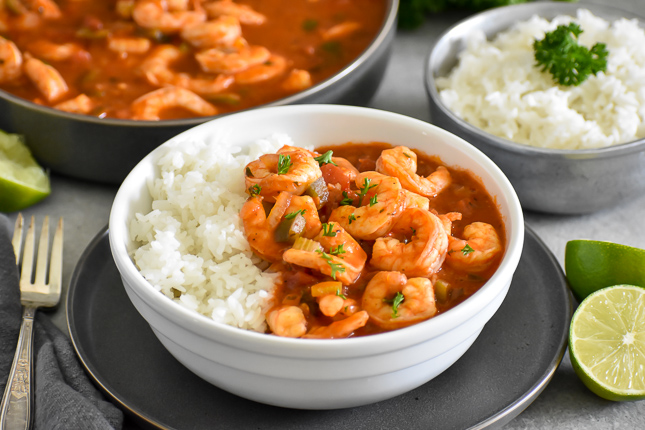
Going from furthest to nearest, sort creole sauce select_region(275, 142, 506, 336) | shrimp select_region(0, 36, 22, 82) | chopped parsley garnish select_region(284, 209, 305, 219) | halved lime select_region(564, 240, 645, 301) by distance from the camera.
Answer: shrimp select_region(0, 36, 22, 82)
halved lime select_region(564, 240, 645, 301)
chopped parsley garnish select_region(284, 209, 305, 219)
creole sauce select_region(275, 142, 506, 336)

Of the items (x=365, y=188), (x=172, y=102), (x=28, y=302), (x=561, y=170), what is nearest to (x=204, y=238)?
(x=365, y=188)

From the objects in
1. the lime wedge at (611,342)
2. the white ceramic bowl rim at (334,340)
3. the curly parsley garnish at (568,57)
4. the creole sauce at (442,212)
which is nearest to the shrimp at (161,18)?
the creole sauce at (442,212)

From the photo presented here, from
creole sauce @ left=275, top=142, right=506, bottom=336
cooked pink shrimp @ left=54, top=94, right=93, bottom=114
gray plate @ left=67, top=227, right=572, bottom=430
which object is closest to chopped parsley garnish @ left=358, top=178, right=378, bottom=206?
creole sauce @ left=275, top=142, right=506, bottom=336

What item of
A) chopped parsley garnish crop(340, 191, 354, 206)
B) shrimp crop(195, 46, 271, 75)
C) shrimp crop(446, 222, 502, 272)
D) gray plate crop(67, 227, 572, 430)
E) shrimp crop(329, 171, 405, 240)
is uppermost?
shrimp crop(329, 171, 405, 240)

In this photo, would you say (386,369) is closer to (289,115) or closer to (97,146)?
(289,115)

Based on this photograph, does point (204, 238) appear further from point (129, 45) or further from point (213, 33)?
point (129, 45)

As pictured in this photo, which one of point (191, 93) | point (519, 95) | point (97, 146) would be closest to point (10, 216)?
point (97, 146)

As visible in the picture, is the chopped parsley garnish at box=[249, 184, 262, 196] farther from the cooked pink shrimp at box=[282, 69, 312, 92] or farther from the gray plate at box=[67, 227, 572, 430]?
the cooked pink shrimp at box=[282, 69, 312, 92]
